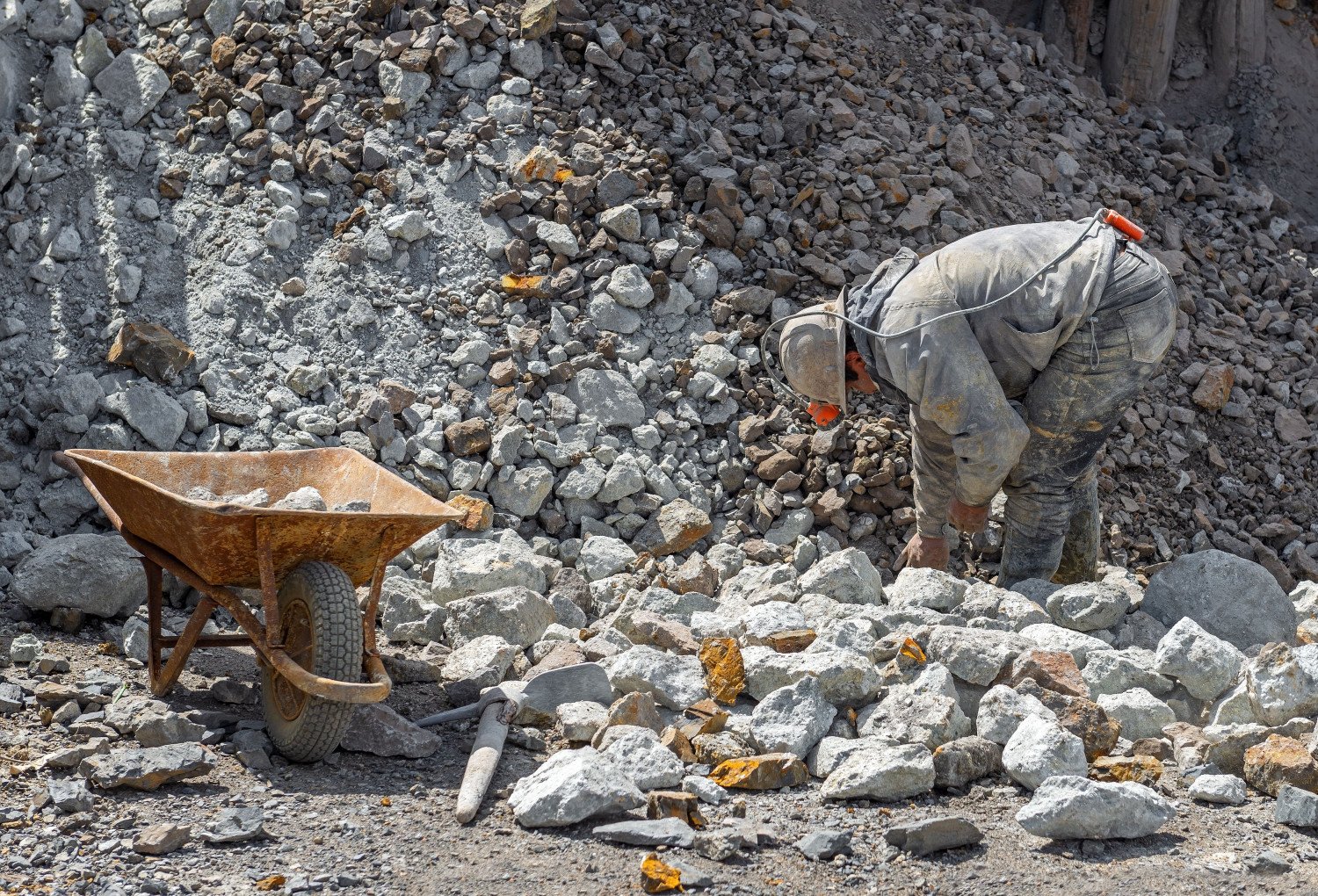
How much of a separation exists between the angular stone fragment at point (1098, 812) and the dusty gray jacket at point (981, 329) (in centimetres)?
150

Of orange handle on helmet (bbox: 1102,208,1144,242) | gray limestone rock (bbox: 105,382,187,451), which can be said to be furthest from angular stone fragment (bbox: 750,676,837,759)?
gray limestone rock (bbox: 105,382,187,451)

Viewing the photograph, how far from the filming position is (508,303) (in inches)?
243

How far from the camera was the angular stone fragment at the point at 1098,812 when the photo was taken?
3262mm

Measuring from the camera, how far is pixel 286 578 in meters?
4.03

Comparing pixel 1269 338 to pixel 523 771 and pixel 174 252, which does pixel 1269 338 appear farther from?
pixel 174 252

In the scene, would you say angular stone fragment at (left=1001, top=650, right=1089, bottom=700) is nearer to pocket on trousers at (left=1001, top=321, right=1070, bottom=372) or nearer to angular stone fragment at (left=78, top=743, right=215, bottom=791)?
pocket on trousers at (left=1001, top=321, right=1070, bottom=372)

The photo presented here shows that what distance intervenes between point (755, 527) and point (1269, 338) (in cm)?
362

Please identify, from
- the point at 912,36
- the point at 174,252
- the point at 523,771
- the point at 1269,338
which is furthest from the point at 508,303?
the point at 1269,338

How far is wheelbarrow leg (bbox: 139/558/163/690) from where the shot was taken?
4.18 metres

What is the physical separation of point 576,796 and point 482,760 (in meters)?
0.45

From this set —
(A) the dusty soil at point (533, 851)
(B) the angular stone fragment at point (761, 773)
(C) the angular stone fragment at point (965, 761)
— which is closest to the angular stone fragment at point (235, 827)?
(A) the dusty soil at point (533, 851)

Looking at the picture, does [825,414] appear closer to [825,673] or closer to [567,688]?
[825,673]

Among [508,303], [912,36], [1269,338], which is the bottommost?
[1269,338]

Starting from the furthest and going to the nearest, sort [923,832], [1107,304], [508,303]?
[508,303], [1107,304], [923,832]
